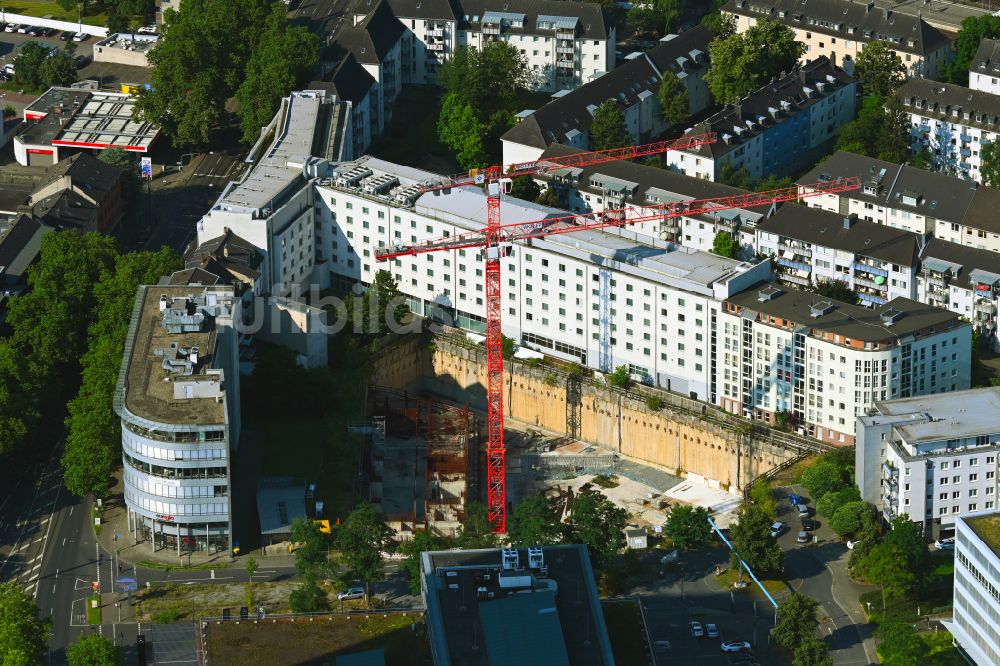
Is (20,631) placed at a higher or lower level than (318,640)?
higher

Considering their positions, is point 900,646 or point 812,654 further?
point 812,654

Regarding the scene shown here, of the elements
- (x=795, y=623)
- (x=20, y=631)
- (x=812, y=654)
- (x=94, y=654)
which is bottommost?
(x=812, y=654)

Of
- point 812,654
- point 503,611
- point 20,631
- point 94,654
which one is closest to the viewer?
point 503,611

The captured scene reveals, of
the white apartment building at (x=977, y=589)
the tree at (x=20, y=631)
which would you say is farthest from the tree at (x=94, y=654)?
the white apartment building at (x=977, y=589)

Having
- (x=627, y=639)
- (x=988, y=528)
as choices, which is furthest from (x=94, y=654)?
(x=988, y=528)

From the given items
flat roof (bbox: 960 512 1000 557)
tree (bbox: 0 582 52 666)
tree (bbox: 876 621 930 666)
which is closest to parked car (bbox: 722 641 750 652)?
tree (bbox: 876 621 930 666)

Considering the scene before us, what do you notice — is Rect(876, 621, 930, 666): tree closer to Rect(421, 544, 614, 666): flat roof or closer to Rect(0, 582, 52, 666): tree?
Rect(421, 544, 614, 666): flat roof

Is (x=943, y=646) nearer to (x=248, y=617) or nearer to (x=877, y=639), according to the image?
(x=877, y=639)

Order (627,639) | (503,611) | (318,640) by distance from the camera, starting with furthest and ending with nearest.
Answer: (627,639) < (318,640) < (503,611)

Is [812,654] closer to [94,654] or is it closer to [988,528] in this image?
[988,528]
